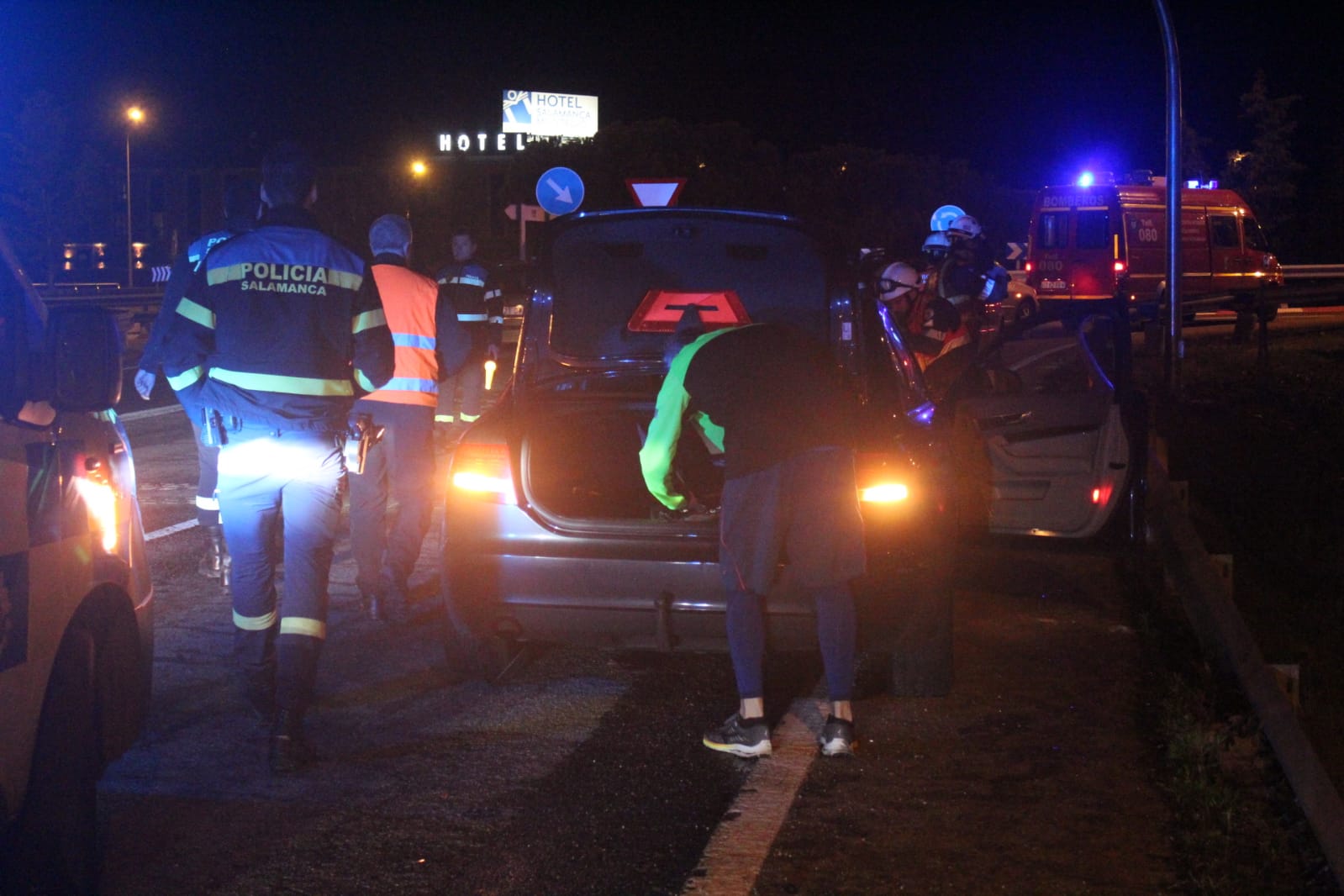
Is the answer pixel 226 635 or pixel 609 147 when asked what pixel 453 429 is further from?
pixel 609 147

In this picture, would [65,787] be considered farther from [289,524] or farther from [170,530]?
[170,530]

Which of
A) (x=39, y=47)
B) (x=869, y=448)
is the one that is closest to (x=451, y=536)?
(x=869, y=448)

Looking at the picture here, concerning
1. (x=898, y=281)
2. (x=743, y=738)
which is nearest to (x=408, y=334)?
(x=743, y=738)

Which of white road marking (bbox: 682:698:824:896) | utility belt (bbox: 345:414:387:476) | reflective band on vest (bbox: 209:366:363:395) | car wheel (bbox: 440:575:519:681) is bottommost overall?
white road marking (bbox: 682:698:824:896)

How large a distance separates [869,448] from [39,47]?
5678 cm

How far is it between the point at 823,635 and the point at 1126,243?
20990 mm

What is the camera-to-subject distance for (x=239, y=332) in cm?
511

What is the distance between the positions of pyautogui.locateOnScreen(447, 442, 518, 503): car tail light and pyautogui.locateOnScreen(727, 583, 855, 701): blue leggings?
92 centimetres

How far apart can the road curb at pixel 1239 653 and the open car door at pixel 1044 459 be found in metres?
0.29

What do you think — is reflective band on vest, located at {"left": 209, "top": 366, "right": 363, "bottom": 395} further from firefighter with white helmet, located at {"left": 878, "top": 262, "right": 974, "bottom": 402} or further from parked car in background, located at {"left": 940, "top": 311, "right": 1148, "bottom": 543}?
firefighter with white helmet, located at {"left": 878, "top": 262, "right": 974, "bottom": 402}

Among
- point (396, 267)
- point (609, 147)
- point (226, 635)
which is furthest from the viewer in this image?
point (609, 147)

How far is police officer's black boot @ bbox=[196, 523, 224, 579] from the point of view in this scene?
25.3ft

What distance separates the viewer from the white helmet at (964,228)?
10.5m

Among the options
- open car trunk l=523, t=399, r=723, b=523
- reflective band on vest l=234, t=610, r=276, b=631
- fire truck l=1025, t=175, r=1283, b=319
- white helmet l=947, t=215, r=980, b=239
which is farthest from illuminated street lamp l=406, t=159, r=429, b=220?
reflective band on vest l=234, t=610, r=276, b=631
